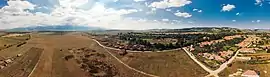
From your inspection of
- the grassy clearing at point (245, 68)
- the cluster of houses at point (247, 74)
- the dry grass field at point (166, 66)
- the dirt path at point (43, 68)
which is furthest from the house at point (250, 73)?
the dirt path at point (43, 68)

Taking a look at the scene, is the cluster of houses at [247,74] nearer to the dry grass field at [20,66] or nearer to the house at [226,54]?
the house at [226,54]

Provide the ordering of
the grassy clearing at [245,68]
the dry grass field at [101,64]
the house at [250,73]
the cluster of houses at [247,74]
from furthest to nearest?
the dry grass field at [101,64], the grassy clearing at [245,68], the cluster of houses at [247,74], the house at [250,73]

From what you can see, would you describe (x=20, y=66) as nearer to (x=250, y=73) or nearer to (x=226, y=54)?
(x=250, y=73)

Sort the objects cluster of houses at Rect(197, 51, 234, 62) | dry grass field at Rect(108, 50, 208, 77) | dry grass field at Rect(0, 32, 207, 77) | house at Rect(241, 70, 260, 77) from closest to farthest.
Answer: house at Rect(241, 70, 260, 77), dry grass field at Rect(108, 50, 208, 77), dry grass field at Rect(0, 32, 207, 77), cluster of houses at Rect(197, 51, 234, 62)

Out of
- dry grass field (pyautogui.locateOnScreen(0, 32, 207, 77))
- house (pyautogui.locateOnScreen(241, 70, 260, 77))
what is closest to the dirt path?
dry grass field (pyautogui.locateOnScreen(0, 32, 207, 77))

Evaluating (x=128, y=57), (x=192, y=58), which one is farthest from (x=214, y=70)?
(x=128, y=57)

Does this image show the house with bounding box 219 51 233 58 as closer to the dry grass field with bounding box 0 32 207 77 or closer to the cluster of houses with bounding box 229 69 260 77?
the dry grass field with bounding box 0 32 207 77

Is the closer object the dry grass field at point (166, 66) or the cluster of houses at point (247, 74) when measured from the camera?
the cluster of houses at point (247, 74)

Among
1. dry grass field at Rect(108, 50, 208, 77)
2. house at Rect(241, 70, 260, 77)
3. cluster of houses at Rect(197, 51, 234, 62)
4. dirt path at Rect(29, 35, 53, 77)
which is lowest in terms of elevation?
dirt path at Rect(29, 35, 53, 77)

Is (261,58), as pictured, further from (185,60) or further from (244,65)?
(185,60)

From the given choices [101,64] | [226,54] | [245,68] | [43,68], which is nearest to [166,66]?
[101,64]

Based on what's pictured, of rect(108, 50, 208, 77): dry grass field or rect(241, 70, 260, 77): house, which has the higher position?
rect(241, 70, 260, 77): house
